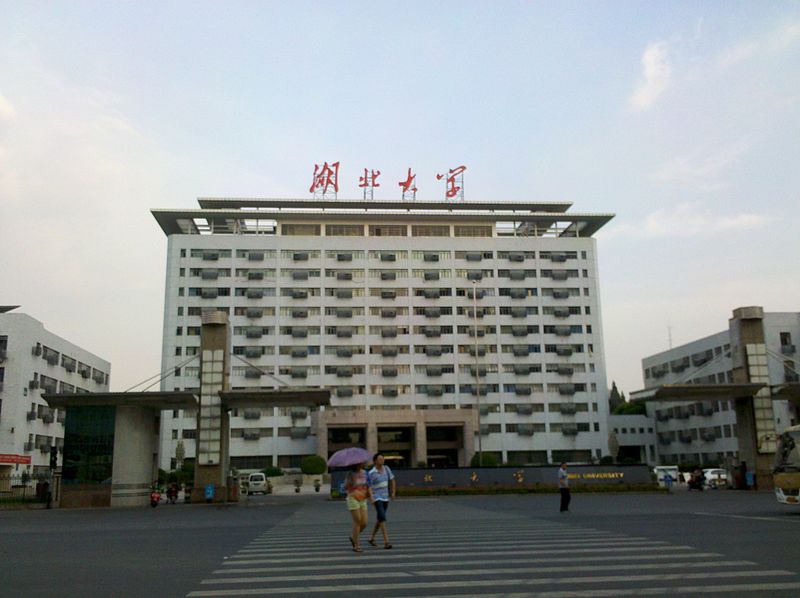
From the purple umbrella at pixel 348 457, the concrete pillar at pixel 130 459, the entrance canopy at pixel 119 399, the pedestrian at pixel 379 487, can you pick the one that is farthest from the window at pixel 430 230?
the pedestrian at pixel 379 487

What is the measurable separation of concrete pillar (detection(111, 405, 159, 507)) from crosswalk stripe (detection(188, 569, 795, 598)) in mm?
Result: 27123

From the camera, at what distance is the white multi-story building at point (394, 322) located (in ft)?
248

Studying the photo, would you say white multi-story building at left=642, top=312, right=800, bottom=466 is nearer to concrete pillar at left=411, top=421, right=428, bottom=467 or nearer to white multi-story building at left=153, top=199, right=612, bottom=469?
white multi-story building at left=153, top=199, right=612, bottom=469

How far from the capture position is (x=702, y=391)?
37.5 meters

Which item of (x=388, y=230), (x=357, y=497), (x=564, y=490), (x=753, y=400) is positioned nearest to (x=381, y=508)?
(x=357, y=497)

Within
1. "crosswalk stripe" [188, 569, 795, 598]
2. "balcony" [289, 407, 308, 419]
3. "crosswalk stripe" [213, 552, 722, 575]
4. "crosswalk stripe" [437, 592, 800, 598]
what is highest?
"balcony" [289, 407, 308, 419]

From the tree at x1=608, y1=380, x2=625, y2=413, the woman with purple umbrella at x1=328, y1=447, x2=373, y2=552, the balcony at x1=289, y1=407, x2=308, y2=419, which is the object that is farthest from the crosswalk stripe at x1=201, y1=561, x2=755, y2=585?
the tree at x1=608, y1=380, x2=625, y2=413

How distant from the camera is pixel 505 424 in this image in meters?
76.9

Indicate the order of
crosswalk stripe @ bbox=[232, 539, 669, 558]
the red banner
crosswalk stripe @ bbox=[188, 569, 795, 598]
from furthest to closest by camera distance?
the red banner < crosswalk stripe @ bbox=[232, 539, 669, 558] < crosswalk stripe @ bbox=[188, 569, 795, 598]

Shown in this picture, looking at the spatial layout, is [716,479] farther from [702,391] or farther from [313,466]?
[313,466]

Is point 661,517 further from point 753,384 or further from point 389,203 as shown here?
point 389,203

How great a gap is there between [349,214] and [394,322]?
41.8ft

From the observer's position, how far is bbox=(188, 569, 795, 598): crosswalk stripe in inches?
359

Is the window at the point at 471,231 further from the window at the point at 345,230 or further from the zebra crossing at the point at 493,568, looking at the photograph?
the zebra crossing at the point at 493,568
